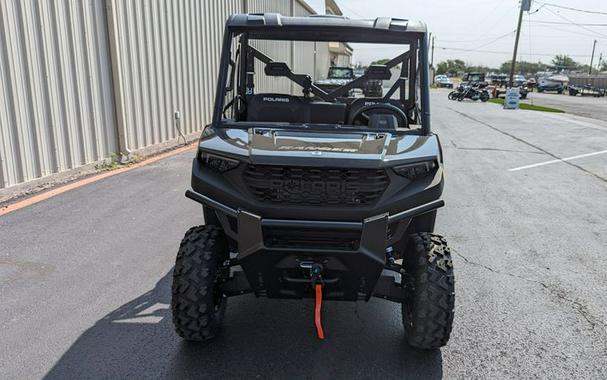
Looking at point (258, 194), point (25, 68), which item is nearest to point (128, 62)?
point (25, 68)

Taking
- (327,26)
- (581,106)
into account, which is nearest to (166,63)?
(327,26)

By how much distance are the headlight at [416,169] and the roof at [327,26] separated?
3.78ft

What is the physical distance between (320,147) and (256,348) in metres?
1.41

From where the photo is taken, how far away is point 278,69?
438cm

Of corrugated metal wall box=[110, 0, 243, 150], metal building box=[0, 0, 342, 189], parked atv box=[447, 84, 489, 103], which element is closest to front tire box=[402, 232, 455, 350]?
metal building box=[0, 0, 342, 189]

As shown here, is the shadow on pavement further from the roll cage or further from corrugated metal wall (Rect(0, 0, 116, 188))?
corrugated metal wall (Rect(0, 0, 116, 188))

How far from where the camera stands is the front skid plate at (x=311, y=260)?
2859 mm

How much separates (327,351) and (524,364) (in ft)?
4.17

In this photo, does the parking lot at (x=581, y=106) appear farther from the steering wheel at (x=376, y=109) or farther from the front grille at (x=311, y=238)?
the front grille at (x=311, y=238)

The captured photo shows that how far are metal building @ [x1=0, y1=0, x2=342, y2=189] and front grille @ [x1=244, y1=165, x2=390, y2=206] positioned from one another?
2.50m

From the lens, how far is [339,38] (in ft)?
12.7

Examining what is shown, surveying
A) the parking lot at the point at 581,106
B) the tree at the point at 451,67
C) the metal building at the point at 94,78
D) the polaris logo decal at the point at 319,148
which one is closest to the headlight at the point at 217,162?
the polaris logo decal at the point at 319,148

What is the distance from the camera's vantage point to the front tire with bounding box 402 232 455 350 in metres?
3.03

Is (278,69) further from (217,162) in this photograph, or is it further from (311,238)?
(311,238)
